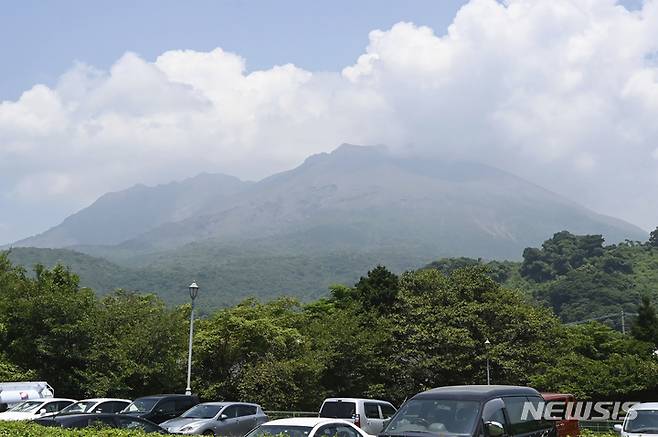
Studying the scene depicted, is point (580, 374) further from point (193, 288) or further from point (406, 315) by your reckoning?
point (193, 288)

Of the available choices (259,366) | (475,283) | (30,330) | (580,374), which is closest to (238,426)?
(259,366)

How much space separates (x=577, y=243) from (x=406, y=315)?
85.0 metres

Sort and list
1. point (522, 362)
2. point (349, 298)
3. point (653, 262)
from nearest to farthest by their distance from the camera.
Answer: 1. point (522, 362)
2. point (349, 298)
3. point (653, 262)

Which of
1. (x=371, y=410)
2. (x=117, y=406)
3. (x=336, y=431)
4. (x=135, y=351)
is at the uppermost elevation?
(x=336, y=431)

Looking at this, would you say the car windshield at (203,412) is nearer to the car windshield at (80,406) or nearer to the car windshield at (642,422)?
the car windshield at (80,406)

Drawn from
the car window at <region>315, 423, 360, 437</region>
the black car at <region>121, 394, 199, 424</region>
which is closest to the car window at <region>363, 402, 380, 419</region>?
the black car at <region>121, 394, 199, 424</region>

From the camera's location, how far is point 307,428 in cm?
1254

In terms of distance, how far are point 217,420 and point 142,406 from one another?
3.28m

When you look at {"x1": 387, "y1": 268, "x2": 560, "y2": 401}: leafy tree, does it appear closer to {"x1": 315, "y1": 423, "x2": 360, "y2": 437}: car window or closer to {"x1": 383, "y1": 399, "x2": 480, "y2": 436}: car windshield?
{"x1": 315, "y1": 423, "x2": 360, "y2": 437}: car window

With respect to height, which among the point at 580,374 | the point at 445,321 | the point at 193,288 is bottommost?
the point at 580,374

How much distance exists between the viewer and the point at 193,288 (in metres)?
30.3

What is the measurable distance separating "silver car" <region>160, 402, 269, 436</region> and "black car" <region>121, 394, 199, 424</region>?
62.5 inches

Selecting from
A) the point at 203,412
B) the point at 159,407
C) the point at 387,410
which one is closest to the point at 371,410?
the point at 387,410

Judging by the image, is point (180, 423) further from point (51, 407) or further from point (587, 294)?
point (587, 294)
